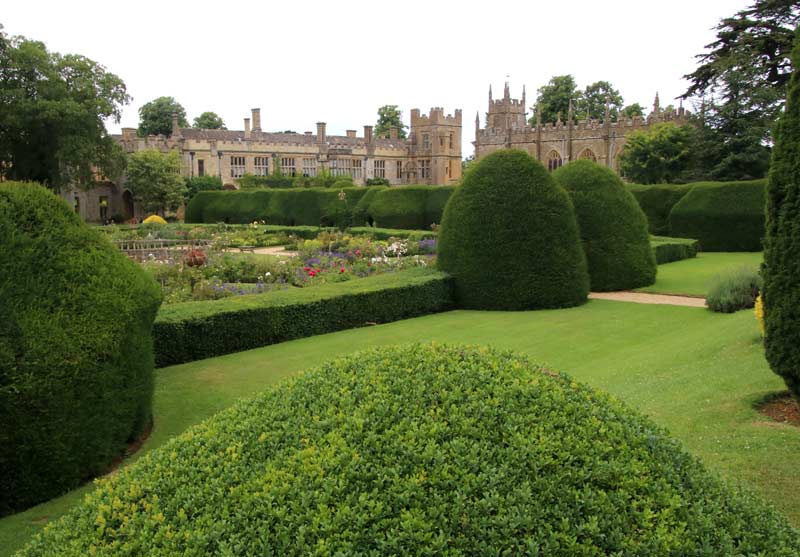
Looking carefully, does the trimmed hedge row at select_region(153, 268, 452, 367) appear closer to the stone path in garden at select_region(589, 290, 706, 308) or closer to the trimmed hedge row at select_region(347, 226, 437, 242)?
the stone path in garden at select_region(589, 290, 706, 308)

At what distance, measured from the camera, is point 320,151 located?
64.6m

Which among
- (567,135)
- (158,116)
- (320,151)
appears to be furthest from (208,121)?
(567,135)

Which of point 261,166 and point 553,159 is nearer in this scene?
point 553,159

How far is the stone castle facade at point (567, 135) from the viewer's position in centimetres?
4703

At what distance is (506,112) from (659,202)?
4090 cm

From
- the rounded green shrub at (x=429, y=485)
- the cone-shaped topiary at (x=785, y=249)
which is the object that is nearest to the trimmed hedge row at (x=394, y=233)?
the cone-shaped topiary at (x=785, y=249)

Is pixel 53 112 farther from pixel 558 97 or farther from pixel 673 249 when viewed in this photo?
pixel 558 97

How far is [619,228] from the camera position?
14992mm

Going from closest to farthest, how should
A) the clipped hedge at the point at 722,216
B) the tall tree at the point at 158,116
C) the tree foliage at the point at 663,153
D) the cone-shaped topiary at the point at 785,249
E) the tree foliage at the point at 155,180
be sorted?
the cone-shaped topiary at the point at 785,249 → the clipped hedge at the point at 722,216 → the tree foliage at the point at 663,153 → the tree foliage at the point at 155,180 → the tall tree at the point at 158,116

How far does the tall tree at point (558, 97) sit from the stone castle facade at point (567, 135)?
4.74m

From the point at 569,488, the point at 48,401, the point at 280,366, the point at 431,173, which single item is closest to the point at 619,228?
the point at 280,366

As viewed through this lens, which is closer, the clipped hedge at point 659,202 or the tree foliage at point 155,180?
the clipped hedge at point 659,202

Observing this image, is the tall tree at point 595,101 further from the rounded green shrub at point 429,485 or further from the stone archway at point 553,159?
the rounded green shrub at point 429,485

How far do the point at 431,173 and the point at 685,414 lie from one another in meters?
66.5
